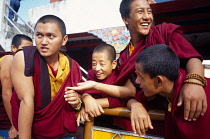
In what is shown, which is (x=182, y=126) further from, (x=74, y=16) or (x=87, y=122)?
(x=74, y=16)

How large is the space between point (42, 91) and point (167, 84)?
0.93 metres

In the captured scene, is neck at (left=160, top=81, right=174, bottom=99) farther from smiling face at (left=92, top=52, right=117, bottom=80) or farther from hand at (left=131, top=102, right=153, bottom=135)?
smiling face at (left=92, top=52, right=117, bottom=80)

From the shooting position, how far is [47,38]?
A: 134 cm

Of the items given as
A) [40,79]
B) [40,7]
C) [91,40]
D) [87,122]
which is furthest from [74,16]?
[87,122]

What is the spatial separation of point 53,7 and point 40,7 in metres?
0.58

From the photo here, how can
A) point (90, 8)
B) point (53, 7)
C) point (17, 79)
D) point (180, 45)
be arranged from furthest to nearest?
Result: point (53, 7) < point (90, 8) < point (17, 79) < point (180, 45)

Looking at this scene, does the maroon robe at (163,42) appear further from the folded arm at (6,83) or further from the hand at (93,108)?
the folded arm at (6,83)

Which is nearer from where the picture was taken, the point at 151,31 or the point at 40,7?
the point at 151,31

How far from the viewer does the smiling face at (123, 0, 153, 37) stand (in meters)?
1.34

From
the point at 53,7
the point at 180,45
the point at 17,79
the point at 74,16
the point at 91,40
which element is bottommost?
the point at 17,79

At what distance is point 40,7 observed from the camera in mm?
6172

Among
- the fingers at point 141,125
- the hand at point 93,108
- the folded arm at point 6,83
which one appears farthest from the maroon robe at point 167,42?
the folded arm at point 6,83

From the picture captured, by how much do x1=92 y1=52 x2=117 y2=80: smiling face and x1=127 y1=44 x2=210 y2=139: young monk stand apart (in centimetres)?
66

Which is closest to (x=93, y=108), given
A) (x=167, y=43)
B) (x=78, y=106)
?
(x=78, y=106)
